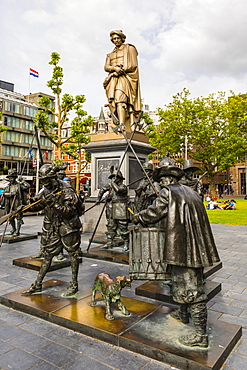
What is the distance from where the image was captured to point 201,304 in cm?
311

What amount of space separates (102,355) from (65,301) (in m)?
1.41

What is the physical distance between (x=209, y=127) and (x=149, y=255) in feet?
115

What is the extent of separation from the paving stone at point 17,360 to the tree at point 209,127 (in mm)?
32833

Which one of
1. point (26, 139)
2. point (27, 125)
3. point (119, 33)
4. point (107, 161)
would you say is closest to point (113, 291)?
point (107, 161)

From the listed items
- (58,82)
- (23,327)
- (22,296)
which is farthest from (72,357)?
(58,82)

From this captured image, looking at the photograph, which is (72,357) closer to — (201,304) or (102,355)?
(102,355)

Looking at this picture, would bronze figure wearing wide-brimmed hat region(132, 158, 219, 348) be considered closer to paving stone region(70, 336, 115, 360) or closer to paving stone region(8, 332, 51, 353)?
paving stone region(70, 336, 115, 360)

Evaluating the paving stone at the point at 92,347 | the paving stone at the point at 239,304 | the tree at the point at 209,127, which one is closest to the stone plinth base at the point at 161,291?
the paving stone at the point at 239,304

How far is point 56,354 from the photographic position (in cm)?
321

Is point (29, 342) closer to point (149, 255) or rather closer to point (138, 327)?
point (138, 327)

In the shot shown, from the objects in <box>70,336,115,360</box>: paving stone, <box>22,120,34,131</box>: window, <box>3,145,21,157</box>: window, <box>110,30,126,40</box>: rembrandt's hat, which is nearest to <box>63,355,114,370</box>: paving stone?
<box>70,336,115,360</box>: paving stone

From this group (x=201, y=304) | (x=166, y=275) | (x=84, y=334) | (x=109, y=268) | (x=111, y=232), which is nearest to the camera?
(x=201, y=304)

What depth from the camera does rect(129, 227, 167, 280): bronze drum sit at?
11.0 ft

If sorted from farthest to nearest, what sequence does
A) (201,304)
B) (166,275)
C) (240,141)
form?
(240,141) < (166,275) < (201,304)
